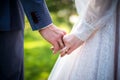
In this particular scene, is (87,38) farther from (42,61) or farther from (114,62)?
(42,61)

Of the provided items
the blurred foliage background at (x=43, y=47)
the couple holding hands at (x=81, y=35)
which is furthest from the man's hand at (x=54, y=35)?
the blurred foliage background at (x=43, y=47)

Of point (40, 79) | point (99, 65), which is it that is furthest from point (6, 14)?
point (40, 79)

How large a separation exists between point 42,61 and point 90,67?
9.69 feet

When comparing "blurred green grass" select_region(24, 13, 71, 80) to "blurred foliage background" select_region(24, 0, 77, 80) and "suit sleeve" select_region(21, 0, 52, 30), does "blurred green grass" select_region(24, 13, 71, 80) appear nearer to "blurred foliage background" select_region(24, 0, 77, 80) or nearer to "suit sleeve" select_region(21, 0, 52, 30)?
"blurred foliage background" select_region(24, 0, 77, 80)

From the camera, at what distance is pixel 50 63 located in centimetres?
504

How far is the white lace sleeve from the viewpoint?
214 centimetres

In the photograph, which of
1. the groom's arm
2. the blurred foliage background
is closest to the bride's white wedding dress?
the groom's arm

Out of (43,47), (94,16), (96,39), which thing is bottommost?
(43,47)

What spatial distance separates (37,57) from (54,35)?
303cm

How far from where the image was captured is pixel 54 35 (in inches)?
87.2

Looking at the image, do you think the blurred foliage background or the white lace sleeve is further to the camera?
the blurred foliage background

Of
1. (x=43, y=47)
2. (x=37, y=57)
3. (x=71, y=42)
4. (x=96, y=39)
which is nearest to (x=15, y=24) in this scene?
(x=71, y=42)

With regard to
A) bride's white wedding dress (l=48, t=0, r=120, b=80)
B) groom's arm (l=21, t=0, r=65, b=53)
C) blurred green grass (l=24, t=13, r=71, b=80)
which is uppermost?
groom's arm (l=21, t=0, r=65, b=53)

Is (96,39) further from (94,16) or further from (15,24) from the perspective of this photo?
(15,24)
